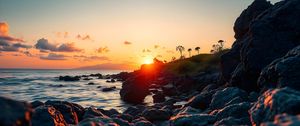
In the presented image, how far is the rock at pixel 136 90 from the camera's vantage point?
115 feet

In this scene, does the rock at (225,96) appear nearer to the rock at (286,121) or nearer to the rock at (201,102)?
the rock at (201,102)

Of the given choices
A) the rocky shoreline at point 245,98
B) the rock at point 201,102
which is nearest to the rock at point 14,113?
the rocky shoreline at point 245,98

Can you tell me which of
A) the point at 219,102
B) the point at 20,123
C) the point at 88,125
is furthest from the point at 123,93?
the point at 20,123

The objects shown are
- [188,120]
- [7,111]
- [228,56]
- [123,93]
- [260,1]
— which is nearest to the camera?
[7,111]

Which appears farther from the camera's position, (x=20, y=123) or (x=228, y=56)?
(x=228, y=56)

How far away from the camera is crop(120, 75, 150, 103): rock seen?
115 feet

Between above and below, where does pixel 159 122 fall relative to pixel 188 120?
below

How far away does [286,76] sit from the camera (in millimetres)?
9711

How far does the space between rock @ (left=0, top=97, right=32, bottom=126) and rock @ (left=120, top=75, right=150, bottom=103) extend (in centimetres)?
3078

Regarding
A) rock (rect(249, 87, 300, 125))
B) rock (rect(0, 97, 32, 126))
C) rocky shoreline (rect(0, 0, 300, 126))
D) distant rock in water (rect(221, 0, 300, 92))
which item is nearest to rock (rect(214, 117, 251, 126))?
rocky shoreline (rect(0, 0, 300, 126))

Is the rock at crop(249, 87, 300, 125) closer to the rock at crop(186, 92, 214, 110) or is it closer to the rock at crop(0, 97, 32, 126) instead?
the rock at crop(0, 97, 32, 126)

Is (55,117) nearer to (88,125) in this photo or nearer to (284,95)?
(88,125)

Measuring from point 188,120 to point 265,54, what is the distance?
8.86 metres

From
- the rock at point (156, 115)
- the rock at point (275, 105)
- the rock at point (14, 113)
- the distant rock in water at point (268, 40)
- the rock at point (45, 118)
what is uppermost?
the distant rock in water at point (268, 40)
